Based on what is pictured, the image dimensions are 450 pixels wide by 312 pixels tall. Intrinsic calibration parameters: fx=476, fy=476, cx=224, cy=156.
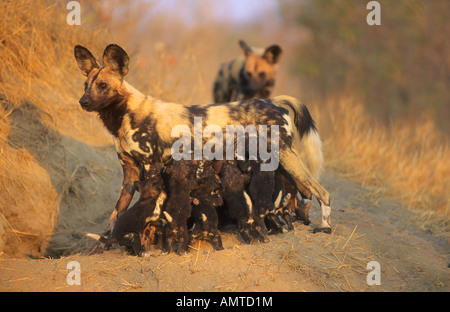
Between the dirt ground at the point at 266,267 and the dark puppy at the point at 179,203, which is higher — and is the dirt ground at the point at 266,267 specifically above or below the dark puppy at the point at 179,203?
below

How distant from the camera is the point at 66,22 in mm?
5953

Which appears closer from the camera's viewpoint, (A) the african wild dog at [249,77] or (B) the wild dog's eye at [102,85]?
(B) the wild dog's eye at [102,85]

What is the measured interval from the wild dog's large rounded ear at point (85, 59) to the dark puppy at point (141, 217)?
99cm

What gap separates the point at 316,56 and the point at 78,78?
404 inches

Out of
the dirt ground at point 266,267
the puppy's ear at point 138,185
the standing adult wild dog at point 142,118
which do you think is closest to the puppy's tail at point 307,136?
the standing adult wild dog at point 142,118

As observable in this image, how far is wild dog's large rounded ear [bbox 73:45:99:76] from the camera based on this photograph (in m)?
3.83

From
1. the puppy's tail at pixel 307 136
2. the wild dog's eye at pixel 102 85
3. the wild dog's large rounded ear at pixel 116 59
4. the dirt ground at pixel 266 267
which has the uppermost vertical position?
the wild dog's large rounded ear at pixel 116 59

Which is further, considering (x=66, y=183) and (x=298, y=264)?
(x=66, y=183)

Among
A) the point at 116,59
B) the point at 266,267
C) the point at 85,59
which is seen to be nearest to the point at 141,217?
the point at 266,267

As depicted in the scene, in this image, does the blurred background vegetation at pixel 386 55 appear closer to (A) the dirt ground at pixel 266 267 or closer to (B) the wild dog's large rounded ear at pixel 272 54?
(B) the wild dog's large rounded ear at pixel 272 54

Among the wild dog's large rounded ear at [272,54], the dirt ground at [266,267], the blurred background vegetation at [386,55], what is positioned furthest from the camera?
the blurred background vegetation at [386,55]

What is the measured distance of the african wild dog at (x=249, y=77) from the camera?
6859mm

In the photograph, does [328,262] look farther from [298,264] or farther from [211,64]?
[211,64]
